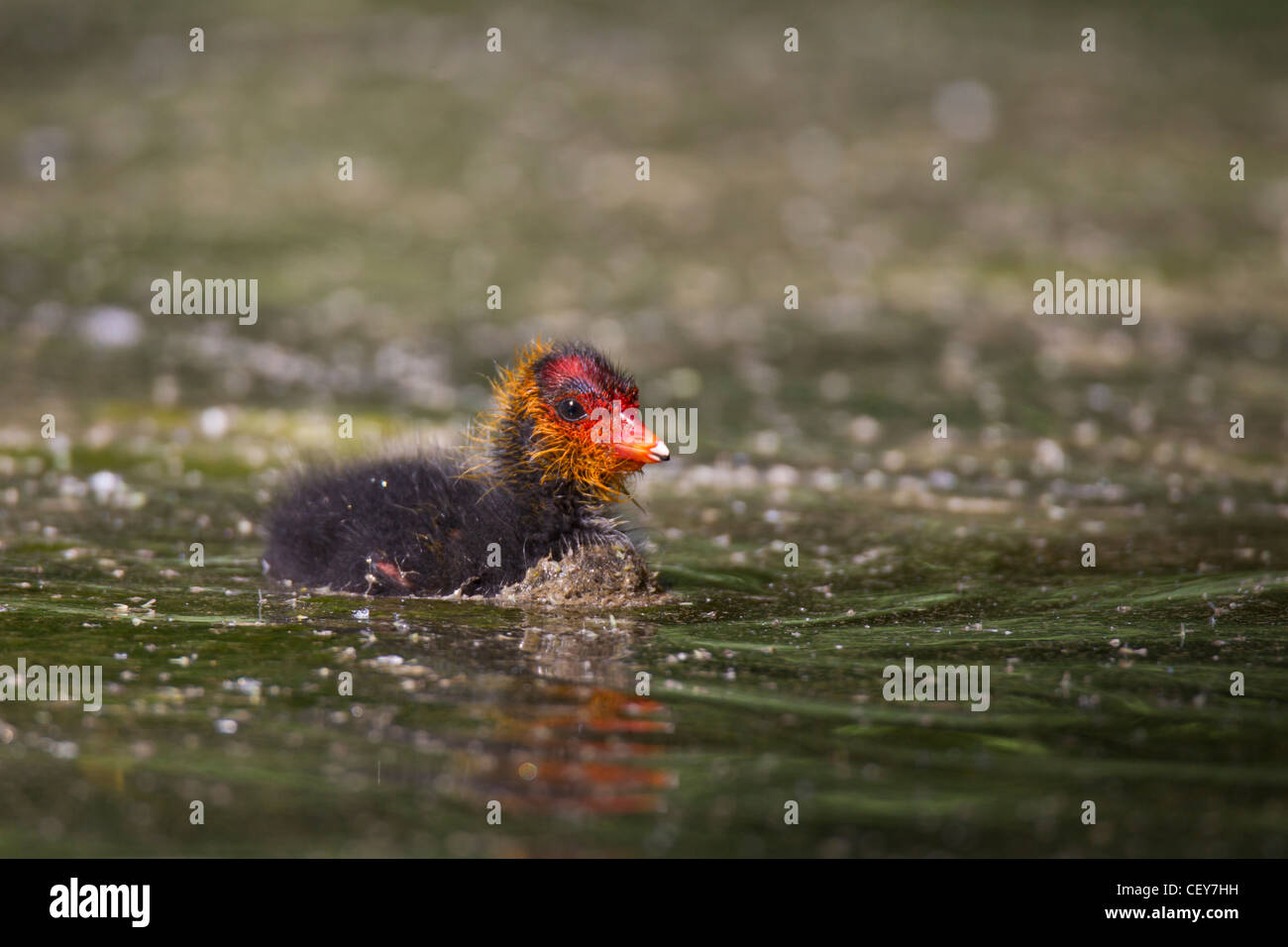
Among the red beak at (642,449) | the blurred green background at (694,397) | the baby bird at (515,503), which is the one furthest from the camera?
the baby bird at (515,503)

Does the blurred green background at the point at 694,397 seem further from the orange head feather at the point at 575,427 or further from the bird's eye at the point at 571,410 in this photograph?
the bird's eye at the point at 571,410

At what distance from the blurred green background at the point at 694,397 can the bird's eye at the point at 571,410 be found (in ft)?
3.35

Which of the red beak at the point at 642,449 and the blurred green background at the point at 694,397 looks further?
the red beak at the point at 642,449

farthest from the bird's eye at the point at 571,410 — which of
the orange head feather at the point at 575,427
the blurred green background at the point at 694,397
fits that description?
the blurred green background at the point at 694,397

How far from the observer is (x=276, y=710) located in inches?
251

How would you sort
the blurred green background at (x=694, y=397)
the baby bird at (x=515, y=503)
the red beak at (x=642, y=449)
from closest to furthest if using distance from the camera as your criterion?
the blurred green background at (x=694, y=397)
the red beak at (x=642, y=449)
the baby bird at (x=515, y=503)

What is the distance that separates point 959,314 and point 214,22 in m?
12.6

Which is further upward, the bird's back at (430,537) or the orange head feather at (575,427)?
the orange head feather at (575,427)

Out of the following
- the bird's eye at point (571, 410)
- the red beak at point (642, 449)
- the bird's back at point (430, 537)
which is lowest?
the bird's back at point (430, 537)

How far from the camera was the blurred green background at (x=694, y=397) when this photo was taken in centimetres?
581

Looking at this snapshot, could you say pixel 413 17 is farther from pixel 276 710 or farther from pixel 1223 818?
pixel 1223 818

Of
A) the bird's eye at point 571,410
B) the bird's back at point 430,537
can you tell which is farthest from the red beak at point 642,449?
the bird's back at point 430,537

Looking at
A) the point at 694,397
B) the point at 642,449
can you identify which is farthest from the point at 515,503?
the point at 694,397

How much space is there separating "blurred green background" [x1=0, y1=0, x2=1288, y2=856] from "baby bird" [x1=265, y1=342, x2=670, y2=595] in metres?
0.31
